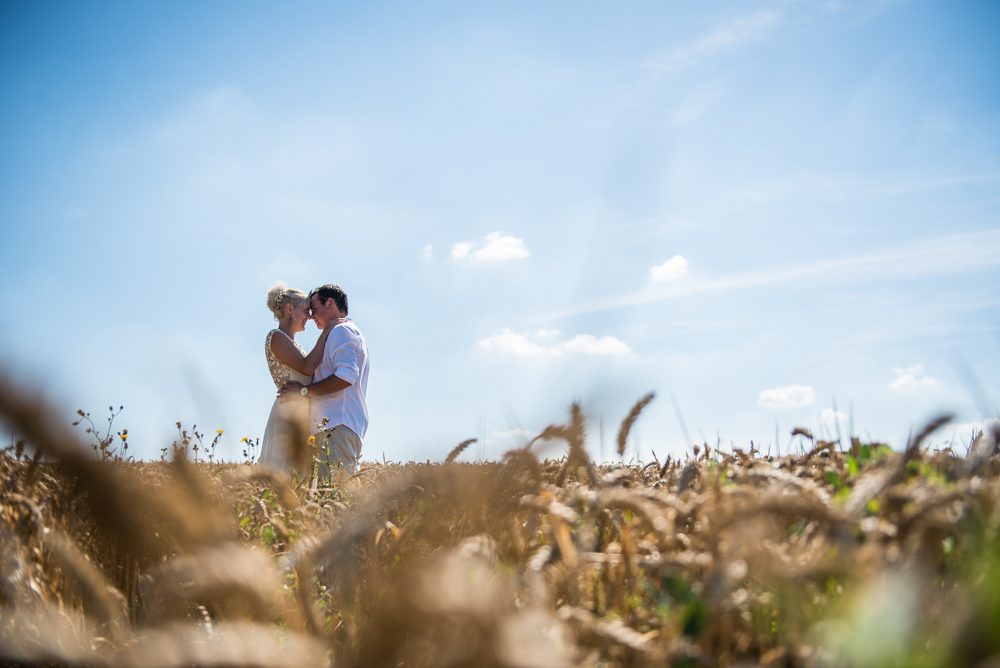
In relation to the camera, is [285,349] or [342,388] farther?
[285,349]

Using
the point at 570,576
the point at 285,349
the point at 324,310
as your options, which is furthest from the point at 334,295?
the point at 570,576

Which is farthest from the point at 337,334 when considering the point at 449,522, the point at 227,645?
the point at 227,645

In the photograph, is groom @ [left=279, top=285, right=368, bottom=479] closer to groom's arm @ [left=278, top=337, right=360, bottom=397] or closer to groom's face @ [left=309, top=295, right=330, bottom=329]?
groom's arm @ [left=278, top=337, right=360, bottom=397]

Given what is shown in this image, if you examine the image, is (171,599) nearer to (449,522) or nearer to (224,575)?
(224,575)

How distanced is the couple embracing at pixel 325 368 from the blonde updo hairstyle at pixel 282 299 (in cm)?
1

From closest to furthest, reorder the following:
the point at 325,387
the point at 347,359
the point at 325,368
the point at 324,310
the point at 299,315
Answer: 1. the point at 325,387
2. the point at 347,359
3. the point at 325,368
4. the point at 324,310
5. the point at 299,315

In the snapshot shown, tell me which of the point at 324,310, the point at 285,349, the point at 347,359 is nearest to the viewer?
the point at 347,359

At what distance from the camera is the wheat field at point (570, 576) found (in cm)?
75

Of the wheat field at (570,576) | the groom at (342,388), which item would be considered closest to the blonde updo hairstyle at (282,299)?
the groom at (342,388)

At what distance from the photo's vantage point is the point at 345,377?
287 inches

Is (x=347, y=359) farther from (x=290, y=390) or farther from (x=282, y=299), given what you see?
(x=282, y=299)

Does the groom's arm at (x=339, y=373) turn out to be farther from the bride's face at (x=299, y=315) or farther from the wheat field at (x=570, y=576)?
the wheat field at (x=570, y=576)

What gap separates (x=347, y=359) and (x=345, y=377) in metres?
0.30

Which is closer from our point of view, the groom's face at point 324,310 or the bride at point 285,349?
the bride at point 285,349
